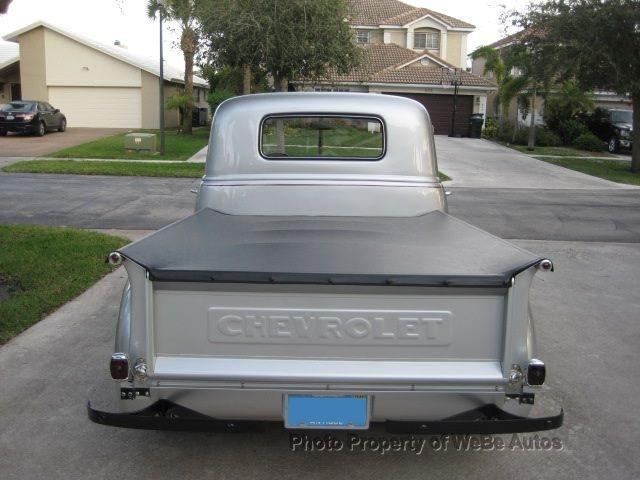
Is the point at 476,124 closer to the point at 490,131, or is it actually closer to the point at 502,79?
the point at 490,131

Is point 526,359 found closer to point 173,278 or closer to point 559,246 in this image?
point 173,278

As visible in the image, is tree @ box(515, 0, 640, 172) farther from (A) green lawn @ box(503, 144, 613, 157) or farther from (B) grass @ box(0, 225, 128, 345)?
(B) grass @ box(0, 225, 128, 345)

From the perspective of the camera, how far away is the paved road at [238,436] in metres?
3.56

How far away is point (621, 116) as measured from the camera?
29.3 meters

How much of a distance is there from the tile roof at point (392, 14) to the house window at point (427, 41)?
1.11m

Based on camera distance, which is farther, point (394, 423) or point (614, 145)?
point (614, 145)

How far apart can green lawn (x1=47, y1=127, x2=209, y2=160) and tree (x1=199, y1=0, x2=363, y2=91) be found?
372 cm

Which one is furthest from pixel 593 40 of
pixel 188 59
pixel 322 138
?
pixel 322 138

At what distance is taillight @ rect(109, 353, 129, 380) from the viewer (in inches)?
119

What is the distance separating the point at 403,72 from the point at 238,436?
33.0 m

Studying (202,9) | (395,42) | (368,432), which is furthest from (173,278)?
(395,42)

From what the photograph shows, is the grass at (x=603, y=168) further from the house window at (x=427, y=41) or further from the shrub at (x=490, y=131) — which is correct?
the house window at (x=427, y=41)

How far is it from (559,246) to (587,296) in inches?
108

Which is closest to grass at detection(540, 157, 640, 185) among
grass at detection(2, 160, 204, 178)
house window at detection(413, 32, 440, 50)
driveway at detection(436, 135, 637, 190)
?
driveway at detection(436, 135, 637, 190)
